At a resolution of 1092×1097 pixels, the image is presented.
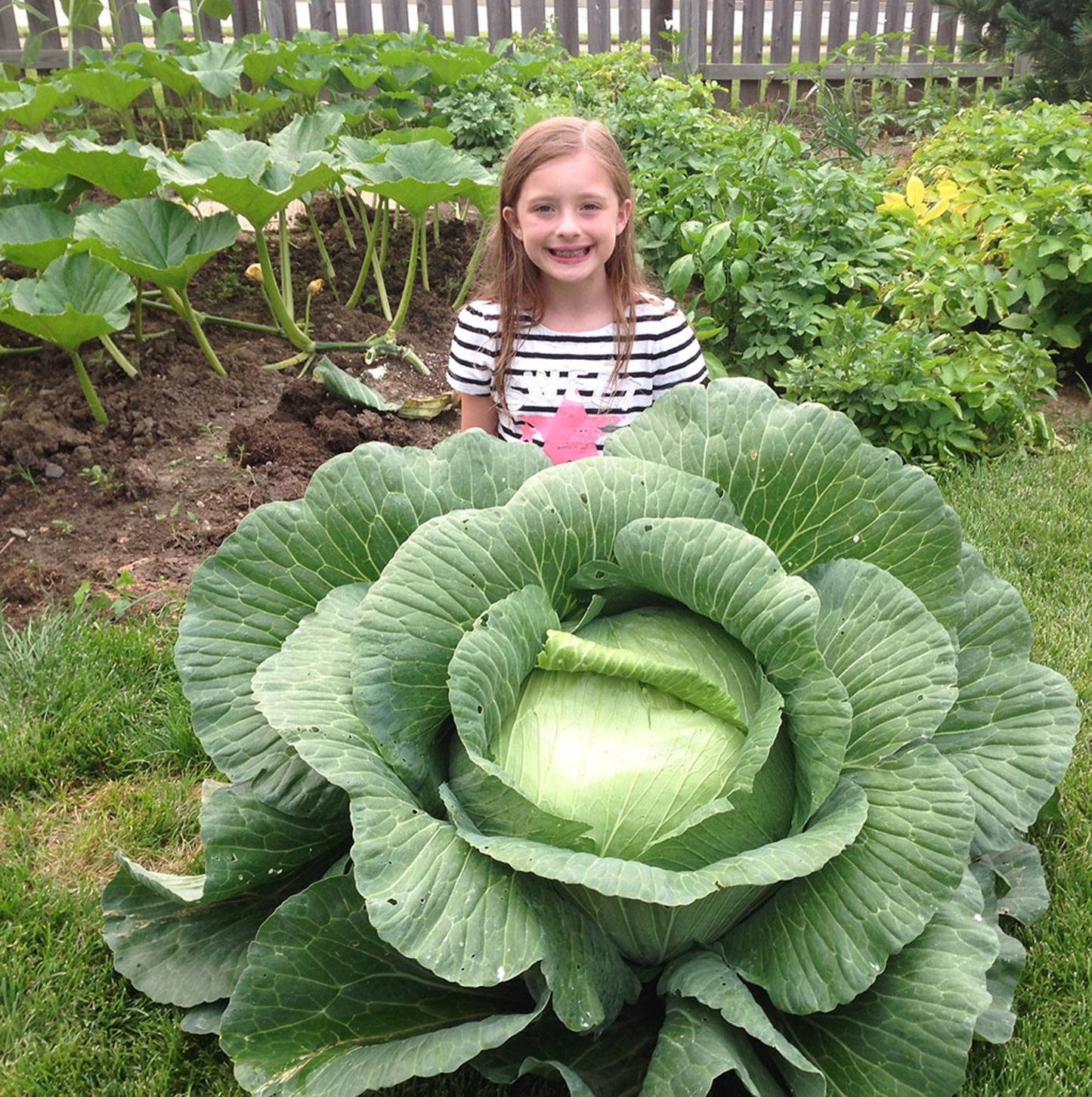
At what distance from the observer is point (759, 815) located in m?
1.48

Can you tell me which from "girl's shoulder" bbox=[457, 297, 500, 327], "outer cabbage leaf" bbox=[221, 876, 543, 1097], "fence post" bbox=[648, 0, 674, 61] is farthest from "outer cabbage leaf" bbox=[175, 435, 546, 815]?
"fence post" bbox=[648, 0, 674, 61]

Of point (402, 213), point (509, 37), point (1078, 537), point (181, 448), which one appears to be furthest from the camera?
point (509, 37)

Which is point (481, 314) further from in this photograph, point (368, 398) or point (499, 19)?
point (499, 19)

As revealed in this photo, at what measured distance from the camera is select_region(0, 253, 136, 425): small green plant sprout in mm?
3116

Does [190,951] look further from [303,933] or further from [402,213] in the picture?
[402,213]

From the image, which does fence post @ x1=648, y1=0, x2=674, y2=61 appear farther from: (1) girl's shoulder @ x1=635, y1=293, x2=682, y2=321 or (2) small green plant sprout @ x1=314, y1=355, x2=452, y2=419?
(1) girl's shoulder @ x1=635, y1=293, x2=682, y2=321

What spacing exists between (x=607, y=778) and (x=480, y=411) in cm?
164

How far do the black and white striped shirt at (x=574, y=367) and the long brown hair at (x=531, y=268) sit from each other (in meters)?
0.03

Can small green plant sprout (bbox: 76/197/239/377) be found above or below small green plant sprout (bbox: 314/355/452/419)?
above

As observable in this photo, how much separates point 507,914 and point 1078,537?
244cm

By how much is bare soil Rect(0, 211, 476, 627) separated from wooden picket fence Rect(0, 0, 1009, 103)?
415 cm

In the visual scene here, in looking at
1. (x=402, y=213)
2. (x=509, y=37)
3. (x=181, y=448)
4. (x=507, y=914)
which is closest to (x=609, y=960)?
(x=507, y=914)

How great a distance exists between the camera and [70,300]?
10.5 ft

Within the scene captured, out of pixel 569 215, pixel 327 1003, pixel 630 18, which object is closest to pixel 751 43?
pixel 630 18
